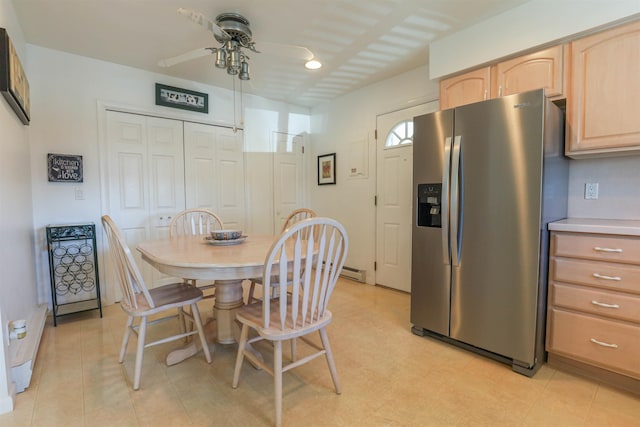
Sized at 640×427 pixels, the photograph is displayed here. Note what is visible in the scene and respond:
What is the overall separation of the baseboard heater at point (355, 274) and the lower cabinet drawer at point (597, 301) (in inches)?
84.5

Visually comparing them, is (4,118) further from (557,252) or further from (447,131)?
(557,252)

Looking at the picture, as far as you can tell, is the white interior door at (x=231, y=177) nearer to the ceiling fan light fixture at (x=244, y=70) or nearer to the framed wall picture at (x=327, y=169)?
the framed wall picture at (x=327, y=169)

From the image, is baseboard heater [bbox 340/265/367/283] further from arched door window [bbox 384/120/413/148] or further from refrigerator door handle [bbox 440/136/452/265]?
refrigerator door handle [bbox 440/136/452/265]

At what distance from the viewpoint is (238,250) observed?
72.9 inches

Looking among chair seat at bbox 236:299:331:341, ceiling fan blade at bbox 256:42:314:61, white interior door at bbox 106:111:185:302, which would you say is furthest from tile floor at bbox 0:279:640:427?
ceiling fan blade at bbox 256:42:314:61

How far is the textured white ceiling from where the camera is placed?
209 cm

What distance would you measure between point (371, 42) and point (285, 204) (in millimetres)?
2344

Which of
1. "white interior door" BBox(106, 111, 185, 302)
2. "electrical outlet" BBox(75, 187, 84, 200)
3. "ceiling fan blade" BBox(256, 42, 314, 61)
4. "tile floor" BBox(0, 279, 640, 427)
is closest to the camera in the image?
"tile floor" BBox(0, 279, 640, 427)

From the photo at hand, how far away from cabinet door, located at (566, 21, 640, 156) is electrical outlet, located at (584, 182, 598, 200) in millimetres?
344

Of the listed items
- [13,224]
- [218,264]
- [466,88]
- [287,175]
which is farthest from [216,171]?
[466,88]

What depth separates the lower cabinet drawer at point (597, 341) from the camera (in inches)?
63.9

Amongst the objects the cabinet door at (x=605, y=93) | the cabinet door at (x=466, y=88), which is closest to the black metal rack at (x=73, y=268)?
the cabinet door at (x=466, y=88)

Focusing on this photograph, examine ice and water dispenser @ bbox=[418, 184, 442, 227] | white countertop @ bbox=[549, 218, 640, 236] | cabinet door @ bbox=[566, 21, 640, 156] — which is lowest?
white countertop @ bbox=[549, 218, 640, 236]

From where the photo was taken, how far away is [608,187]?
2.04m
